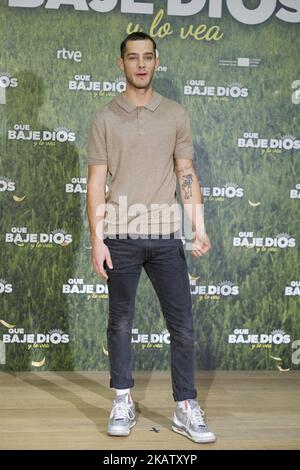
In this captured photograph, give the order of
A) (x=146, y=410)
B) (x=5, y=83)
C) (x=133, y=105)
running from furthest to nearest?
(x=5, y=83) → (x=146, y=410) → (x=133, y=105)

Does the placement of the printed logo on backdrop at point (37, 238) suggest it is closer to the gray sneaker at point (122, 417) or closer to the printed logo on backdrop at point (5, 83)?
Result: the printed logo on backdrop at point (5, 83)

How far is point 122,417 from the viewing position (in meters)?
3.17

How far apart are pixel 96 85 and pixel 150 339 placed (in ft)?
Result: 4.85

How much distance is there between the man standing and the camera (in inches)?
125

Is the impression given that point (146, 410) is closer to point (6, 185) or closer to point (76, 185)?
point (76, 185)

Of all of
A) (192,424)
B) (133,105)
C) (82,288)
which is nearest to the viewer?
(192,424)

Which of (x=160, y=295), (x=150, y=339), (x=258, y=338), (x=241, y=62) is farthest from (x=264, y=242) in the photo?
(x=160, y=295)

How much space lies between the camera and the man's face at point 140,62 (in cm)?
315

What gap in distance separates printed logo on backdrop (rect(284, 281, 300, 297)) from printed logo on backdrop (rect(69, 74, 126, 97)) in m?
1.50

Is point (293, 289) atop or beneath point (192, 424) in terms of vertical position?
atop

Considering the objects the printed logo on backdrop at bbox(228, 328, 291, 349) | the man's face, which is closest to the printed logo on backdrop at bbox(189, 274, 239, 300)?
the printed logo on backdrop at bbox(228, 328, 291, 349)

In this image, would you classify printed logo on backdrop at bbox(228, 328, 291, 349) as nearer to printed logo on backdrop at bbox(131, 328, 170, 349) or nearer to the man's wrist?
printed logo on backdrop at bbox(131, 328, 170, 349)

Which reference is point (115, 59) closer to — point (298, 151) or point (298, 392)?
point (298, 151)

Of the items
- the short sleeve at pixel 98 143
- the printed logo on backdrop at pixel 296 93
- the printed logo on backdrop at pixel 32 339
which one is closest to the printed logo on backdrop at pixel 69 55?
the short sleeve at pixel 98 143
